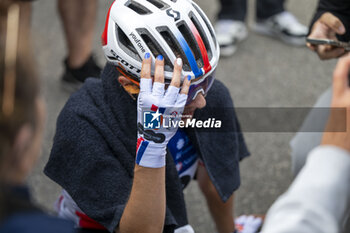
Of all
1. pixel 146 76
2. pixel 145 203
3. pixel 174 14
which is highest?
pixel 174 14

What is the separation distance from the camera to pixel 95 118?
1925 mm

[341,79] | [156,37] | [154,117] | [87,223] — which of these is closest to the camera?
[341,79]

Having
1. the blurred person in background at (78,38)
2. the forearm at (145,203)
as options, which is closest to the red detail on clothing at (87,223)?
the forearm at (145,203)

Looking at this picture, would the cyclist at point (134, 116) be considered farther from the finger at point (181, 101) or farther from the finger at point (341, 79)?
the finger at point (341, 79)

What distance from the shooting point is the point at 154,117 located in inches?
66.2

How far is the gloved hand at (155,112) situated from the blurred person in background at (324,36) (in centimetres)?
115

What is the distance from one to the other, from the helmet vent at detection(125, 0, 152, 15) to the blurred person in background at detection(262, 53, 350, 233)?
2.83ft

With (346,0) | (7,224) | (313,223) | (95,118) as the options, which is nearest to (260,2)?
(346,0)

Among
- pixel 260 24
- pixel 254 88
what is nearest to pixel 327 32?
pixel 254 88

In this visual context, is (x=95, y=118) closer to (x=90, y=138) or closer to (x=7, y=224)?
(x=90, y=138)

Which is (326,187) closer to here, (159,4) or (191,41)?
(191,41)

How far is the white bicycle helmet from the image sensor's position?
1.83 metres

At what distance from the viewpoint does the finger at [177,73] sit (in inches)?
67.7

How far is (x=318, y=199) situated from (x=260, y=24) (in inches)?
149
